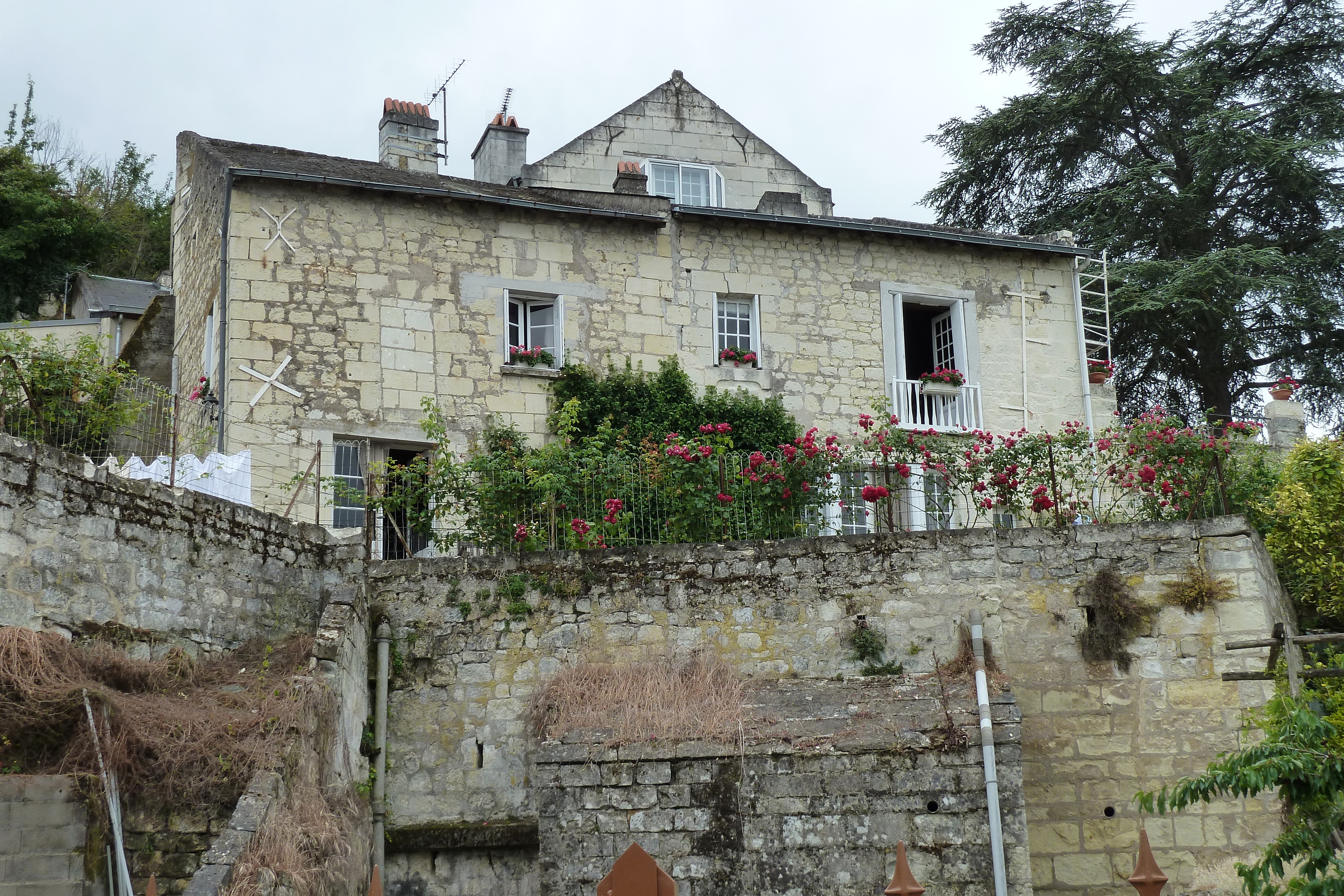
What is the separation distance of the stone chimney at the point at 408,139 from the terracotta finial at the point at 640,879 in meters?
13.6

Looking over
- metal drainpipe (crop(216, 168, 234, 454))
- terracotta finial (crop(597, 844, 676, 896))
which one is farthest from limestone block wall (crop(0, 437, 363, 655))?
terracotta finial (crop(597, 844, 676, 896))

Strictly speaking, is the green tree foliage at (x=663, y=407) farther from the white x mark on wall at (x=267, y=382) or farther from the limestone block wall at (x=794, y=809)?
the limestone block wall at (x=794, y=809)

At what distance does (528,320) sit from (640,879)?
11.7 meters

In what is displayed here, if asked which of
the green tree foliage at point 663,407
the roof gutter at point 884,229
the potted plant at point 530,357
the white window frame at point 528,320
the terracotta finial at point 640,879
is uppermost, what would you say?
the roof gutter at point 884,229

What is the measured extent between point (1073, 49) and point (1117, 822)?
1585 centimetres

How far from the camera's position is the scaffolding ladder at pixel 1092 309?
16.3 metres

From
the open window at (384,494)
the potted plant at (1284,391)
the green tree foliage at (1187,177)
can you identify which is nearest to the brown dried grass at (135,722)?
the open window at (384,494)

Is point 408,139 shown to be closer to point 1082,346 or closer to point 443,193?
point 443,193

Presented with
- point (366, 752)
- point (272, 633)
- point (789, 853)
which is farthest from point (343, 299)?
point (789, 853)

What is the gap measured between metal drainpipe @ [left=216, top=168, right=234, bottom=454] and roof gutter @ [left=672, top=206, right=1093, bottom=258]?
454 centimetres

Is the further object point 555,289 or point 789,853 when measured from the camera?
point 555,289

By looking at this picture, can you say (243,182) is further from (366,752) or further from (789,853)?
(789,853)

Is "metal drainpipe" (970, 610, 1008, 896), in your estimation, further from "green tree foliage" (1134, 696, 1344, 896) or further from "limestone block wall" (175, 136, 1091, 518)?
"limestone block wall" (175, 136, 1091, 518)

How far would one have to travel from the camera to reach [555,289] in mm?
14742
